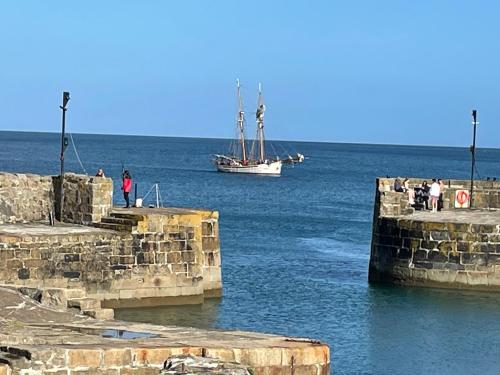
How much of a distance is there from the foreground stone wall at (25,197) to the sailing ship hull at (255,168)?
94235 millimetres

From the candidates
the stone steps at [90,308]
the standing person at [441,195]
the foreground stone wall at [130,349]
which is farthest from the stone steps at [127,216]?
the foreground stone wall at [130,349]

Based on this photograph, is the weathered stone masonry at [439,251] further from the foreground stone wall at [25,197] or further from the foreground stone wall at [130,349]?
the foreground stone wall at [130,349]

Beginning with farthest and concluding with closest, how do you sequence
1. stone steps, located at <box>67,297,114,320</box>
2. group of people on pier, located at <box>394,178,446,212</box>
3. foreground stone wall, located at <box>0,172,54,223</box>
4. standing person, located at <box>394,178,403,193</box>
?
group of people on pier, located at <box>394,178,446,212</box> → standing person, located at <box>394,178,403,193</box> → foreground stone wall, located at <box>0,172,54,223</box> → stone steps, located at <box>67,297,114,320</box>

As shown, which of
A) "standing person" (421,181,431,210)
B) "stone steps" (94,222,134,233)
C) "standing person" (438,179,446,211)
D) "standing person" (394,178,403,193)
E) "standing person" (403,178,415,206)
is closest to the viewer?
"stone steps" (94,222,134,233)

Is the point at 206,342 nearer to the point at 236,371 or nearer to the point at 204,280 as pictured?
the point at 236,371

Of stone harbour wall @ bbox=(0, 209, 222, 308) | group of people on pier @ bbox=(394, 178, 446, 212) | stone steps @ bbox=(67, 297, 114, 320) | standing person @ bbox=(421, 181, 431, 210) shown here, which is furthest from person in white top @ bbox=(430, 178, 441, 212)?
stone steps @ bbox=(67, 297, 114, 320)

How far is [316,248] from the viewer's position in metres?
49.2

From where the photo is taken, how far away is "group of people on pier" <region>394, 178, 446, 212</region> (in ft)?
126

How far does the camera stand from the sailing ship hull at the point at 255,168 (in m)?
127

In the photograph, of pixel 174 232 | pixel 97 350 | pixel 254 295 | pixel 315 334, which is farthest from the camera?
pixel 254 295

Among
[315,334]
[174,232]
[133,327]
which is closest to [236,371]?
[133,327]

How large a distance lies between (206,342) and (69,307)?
4.97 m

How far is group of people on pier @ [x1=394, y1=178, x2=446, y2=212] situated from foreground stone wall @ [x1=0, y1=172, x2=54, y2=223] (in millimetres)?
10508

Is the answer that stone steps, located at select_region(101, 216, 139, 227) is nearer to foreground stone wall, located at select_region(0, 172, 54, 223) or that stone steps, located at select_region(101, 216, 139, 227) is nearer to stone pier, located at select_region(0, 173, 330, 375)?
stone pier, located at select_region(0, 173, 330, 375)
